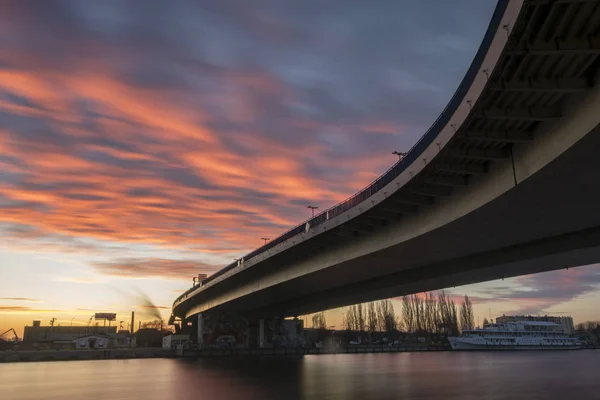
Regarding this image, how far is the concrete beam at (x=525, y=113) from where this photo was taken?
1809 cm

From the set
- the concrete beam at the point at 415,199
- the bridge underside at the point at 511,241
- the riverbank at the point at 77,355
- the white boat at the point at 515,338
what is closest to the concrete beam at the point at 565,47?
the bridge underside at the point at 511,241

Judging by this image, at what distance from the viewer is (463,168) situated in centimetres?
2425

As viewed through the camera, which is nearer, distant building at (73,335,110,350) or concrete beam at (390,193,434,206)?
concrete beam at (390,193,434,206)

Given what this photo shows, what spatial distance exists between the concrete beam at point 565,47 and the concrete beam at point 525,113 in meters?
3.94

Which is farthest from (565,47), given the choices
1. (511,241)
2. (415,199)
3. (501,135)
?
(511,241)

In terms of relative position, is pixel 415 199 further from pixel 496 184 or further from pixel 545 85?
pixel 545 85

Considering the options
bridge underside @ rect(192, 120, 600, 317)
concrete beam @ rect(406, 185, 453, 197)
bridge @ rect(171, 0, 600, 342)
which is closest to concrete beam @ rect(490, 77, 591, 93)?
bridge @ rect(171, 0, 600, 342)

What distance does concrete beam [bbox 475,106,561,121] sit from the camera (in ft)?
59.4

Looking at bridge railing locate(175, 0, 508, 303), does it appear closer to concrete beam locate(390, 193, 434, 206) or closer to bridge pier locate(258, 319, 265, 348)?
concrete beam locate(390, 193, 434, 206)

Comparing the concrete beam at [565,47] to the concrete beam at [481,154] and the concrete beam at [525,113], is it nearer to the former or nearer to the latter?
the concrete beam at [525,113]

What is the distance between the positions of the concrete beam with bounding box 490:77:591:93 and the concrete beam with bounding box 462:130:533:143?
385cm

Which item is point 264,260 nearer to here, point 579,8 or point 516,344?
point 579,8

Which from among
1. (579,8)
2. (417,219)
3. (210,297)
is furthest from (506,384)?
(210,297)

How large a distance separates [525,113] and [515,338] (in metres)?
146
